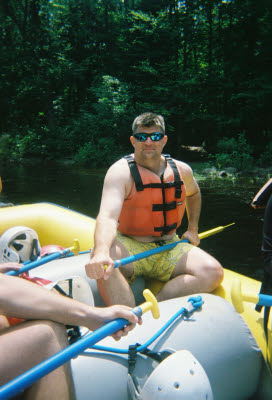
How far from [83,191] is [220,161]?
161 inches

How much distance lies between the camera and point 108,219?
1564 mm

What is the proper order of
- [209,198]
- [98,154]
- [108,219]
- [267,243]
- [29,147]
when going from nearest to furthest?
[267,243] < [108,219] < [209,198] < [98,154] < [29,147]

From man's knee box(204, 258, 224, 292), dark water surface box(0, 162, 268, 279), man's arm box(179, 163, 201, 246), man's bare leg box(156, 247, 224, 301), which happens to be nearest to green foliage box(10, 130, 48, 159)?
dark water surface box(0, 162, 268, 279)

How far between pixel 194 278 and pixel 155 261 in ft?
0.74

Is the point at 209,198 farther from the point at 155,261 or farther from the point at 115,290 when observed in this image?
the point at 115,290

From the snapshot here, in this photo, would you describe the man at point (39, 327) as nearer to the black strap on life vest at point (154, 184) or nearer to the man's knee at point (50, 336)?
the man's knee at point (50, 336)

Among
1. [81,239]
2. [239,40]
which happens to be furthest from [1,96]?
[81,239]

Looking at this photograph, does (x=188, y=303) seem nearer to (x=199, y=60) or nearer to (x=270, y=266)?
(x=270, y=266)

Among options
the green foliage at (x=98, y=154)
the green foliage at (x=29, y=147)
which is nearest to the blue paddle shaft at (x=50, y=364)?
the green foliage at (x=98, y=154)

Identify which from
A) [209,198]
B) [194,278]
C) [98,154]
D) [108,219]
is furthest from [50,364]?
[98,154]

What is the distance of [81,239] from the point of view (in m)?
2.46

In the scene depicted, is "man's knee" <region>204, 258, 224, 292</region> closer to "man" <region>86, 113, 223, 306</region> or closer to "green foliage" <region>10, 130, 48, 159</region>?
"man" <region>86, 113, 223, 306</region>

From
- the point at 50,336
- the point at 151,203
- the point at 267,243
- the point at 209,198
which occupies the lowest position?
the point at 209,198

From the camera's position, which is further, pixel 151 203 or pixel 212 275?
pixel 151 203
